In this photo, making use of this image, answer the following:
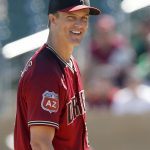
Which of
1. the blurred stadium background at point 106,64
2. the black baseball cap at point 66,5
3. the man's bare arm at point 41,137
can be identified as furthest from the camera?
the blurred stadium background at point 106,64

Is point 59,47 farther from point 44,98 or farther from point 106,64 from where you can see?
point 106,64

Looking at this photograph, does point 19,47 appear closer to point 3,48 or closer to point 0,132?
point 3,48

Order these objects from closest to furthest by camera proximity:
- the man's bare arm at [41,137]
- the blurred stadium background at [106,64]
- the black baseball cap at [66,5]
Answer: the man's bare arm at [41,137] < the black baseball cap at [66,5] < the blurred stadium background at [106,64]

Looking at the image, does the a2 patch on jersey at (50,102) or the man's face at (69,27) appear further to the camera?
the man's face at (69,27)

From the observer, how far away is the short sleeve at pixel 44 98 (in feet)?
12.0

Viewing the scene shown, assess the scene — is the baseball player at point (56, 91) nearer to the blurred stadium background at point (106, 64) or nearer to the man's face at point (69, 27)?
the man's face at point (69, 27)

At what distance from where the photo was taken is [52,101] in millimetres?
3680

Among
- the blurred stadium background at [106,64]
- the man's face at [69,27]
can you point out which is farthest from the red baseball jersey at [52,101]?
the blurred stadium background at [106,64]

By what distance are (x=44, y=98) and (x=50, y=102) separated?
43mm

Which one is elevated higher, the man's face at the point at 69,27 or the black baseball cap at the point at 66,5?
the black baseball cap at the point at 66,5

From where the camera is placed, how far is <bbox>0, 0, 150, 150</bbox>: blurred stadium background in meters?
7.37

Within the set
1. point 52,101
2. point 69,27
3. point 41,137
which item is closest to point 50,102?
point 52,101

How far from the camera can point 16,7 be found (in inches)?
323

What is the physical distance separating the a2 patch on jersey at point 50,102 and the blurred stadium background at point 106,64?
3.65 m
